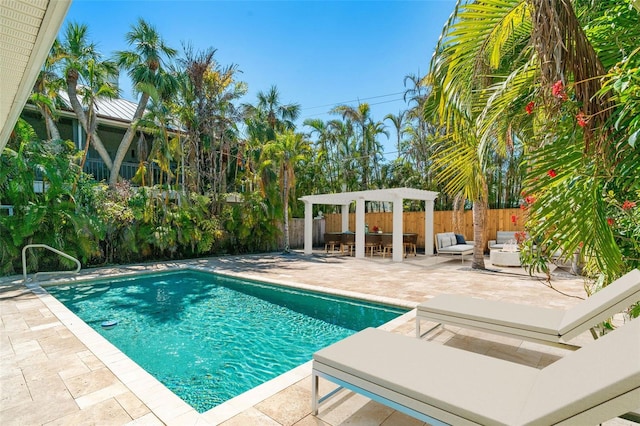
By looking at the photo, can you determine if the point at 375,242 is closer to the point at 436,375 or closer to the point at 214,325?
the point at 214,325

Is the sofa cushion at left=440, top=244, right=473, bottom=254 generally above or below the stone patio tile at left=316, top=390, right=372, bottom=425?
above

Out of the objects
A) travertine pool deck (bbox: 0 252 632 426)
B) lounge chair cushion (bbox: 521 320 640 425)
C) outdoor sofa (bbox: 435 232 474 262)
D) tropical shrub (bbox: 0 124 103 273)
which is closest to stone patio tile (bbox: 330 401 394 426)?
travertine pool deck (bbox: 0 252 632 426)

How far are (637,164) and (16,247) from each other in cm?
1332

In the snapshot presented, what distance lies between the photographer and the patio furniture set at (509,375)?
59.9 inches

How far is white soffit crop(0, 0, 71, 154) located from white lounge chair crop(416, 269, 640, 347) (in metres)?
4.29

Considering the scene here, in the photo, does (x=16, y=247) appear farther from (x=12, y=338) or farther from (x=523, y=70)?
(x=523, y=70)

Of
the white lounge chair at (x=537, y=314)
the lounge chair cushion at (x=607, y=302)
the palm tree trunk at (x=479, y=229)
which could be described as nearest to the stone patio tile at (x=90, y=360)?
the white lounge chair at (x=537, y=314)

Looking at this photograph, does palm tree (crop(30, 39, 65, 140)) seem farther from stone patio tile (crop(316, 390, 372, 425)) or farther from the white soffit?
stone patio tile (crop(316, 390, 372, 425))

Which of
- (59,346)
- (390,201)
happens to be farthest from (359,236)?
(59,346)

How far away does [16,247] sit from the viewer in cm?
952

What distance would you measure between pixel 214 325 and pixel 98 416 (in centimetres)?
342

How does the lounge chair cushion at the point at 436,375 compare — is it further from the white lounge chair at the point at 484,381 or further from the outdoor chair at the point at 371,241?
the outdoor chair at the point at 371,241

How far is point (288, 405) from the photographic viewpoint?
285 centimetres

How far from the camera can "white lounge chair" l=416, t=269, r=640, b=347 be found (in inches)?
101
